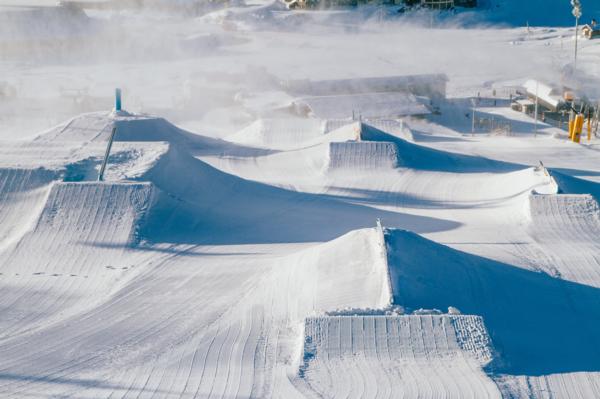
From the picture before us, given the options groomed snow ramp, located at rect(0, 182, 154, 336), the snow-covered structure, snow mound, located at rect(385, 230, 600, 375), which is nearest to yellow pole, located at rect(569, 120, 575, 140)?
the snow-covered structure

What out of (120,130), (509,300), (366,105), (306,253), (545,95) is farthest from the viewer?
(545,95)

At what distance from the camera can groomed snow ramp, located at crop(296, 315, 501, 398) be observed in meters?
10.3

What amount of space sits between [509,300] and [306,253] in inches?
127

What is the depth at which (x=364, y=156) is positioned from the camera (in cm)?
2172

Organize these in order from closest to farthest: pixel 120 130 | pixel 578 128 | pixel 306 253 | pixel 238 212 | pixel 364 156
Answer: pixel 306 253
pixel 238 212
pixel 364 156
pixel 120 130
pixel 578 128

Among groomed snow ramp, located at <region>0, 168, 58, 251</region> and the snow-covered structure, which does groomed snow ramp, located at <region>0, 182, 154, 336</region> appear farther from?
the snow-covered structure

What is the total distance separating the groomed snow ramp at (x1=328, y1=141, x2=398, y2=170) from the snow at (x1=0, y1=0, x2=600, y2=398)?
5cm

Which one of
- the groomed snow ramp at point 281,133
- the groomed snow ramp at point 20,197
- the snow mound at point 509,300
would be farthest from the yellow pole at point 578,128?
the groomed snow ramp at point 20,197

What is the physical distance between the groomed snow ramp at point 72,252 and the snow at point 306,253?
0.04 m

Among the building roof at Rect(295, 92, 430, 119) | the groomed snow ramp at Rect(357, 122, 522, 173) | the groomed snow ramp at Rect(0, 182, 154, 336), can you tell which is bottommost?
the building roof at Rect(295, 92, 430, 119)

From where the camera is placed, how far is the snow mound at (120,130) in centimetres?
2195

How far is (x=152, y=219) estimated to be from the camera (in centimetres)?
1666

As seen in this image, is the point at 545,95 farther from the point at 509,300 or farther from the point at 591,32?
the point at 509,300

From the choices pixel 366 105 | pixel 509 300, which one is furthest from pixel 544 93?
pixel 509 300
